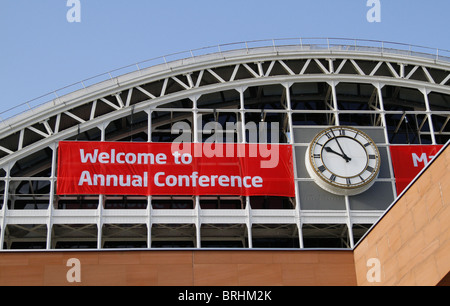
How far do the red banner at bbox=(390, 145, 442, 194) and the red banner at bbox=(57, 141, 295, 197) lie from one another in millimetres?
4954

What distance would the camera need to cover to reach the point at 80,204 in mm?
37531

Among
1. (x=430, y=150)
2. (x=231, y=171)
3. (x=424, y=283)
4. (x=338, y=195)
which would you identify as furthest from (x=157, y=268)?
(x=430, y=150)

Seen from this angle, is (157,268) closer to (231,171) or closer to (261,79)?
(231,171)

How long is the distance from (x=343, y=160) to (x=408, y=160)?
10.5 ft

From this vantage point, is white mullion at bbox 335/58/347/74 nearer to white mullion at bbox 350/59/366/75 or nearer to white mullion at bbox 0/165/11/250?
white mullion at bbox 350/59/366/75

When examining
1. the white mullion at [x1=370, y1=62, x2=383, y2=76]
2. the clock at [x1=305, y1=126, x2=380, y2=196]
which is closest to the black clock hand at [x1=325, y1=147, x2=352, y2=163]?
the clock at [x1=305, y1=126, x2=380, y2=196]

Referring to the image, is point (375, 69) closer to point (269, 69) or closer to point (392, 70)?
point (392, 70)

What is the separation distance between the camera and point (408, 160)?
3594 cm

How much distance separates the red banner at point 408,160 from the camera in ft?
116

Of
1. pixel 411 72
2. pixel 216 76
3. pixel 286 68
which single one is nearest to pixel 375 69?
pixel 411 72

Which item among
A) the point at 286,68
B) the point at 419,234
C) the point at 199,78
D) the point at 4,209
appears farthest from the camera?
the point at 286,68

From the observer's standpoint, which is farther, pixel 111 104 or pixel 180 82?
pixel 180 82

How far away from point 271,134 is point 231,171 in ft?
15.5

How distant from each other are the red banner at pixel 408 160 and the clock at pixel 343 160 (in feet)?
A: 3.48
